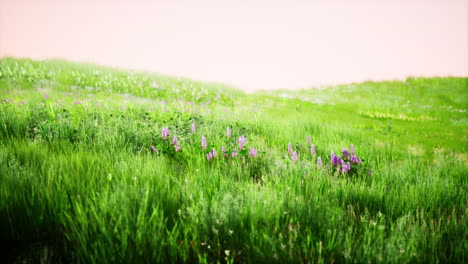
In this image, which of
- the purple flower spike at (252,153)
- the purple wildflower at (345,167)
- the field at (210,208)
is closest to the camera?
the field at (210,208)

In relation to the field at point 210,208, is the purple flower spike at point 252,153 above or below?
above

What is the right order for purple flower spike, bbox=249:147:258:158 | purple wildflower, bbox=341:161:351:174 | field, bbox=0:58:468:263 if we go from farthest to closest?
1. purple flower spike, bbox=249:147:258:158
2. purple wildflower, bbox=341:161:351:174
3. field, bbox=0:58:468:263

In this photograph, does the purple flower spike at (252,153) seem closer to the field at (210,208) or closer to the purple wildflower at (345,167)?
the field at (210,208)

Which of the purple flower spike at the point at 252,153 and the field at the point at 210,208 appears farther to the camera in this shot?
the purple flower spike at the point at 252,153

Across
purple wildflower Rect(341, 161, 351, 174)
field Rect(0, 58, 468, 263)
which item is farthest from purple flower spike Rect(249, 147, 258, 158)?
purple wildflower Rect(341, 161, 351, 174)

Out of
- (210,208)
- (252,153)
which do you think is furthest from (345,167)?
(210,208)

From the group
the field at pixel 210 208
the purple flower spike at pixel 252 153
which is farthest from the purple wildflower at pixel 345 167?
the purple flower spike at pixel 252 153

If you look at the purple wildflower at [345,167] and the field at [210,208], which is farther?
the purple wildflower at [345,167]

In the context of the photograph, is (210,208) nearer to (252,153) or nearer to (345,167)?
(252,153)

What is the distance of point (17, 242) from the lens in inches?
73.9

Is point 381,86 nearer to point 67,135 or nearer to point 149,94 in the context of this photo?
point 149,94

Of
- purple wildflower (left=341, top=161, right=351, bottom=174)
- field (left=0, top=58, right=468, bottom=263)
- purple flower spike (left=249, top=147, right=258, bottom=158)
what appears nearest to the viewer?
field (left=0, top=58, right=468, bottom=263)

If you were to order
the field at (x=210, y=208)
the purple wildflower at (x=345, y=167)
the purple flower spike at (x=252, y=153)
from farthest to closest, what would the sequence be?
1. the purple flower spike at (x=252, y=153)
2. the purple wildflower at (x=345, y=167)
3. the field at (x=210, y=208)

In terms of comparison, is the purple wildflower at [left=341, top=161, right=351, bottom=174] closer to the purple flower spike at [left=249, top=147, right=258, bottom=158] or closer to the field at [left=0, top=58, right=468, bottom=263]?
the field at [left=0, top=58, right=468, bottom=263]
